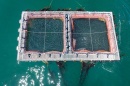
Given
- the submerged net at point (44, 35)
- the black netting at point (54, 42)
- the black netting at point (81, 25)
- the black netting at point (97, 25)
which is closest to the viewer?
the black netting at point (54, 42)

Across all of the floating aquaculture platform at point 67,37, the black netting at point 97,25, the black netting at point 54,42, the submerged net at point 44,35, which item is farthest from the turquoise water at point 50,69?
the black netting at point 97,25

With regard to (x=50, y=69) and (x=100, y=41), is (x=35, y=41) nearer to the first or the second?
(x=50, y=69)

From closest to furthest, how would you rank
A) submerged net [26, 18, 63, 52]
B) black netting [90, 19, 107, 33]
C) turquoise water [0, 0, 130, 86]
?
submerged net [26, 18, 63, 52], black netting [90, 19, 107, 33], turquoise water [0, 0, 130, 86]

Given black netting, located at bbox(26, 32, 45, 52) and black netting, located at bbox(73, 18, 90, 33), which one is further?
black netting, located at bbox(73, 18, 90, 33)

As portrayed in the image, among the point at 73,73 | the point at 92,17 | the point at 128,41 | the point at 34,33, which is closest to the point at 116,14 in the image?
the point at 128,41

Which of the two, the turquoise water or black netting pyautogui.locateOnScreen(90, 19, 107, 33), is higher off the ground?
black netting pyautogui.locateOnScreen(90, 19, 107, 33)

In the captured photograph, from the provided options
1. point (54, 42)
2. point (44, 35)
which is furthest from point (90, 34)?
point (44, 35)

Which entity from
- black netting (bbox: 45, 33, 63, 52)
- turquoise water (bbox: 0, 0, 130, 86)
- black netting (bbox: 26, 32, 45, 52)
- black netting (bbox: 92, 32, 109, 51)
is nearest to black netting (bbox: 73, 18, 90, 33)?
black netting (bbox: 92, 32, 109, 51)

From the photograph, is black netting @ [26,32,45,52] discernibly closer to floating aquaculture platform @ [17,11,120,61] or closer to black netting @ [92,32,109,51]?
floating aquaculture platform @ [17,11,120,61]

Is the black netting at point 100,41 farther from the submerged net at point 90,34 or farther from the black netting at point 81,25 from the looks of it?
the black netting at point 81,25
